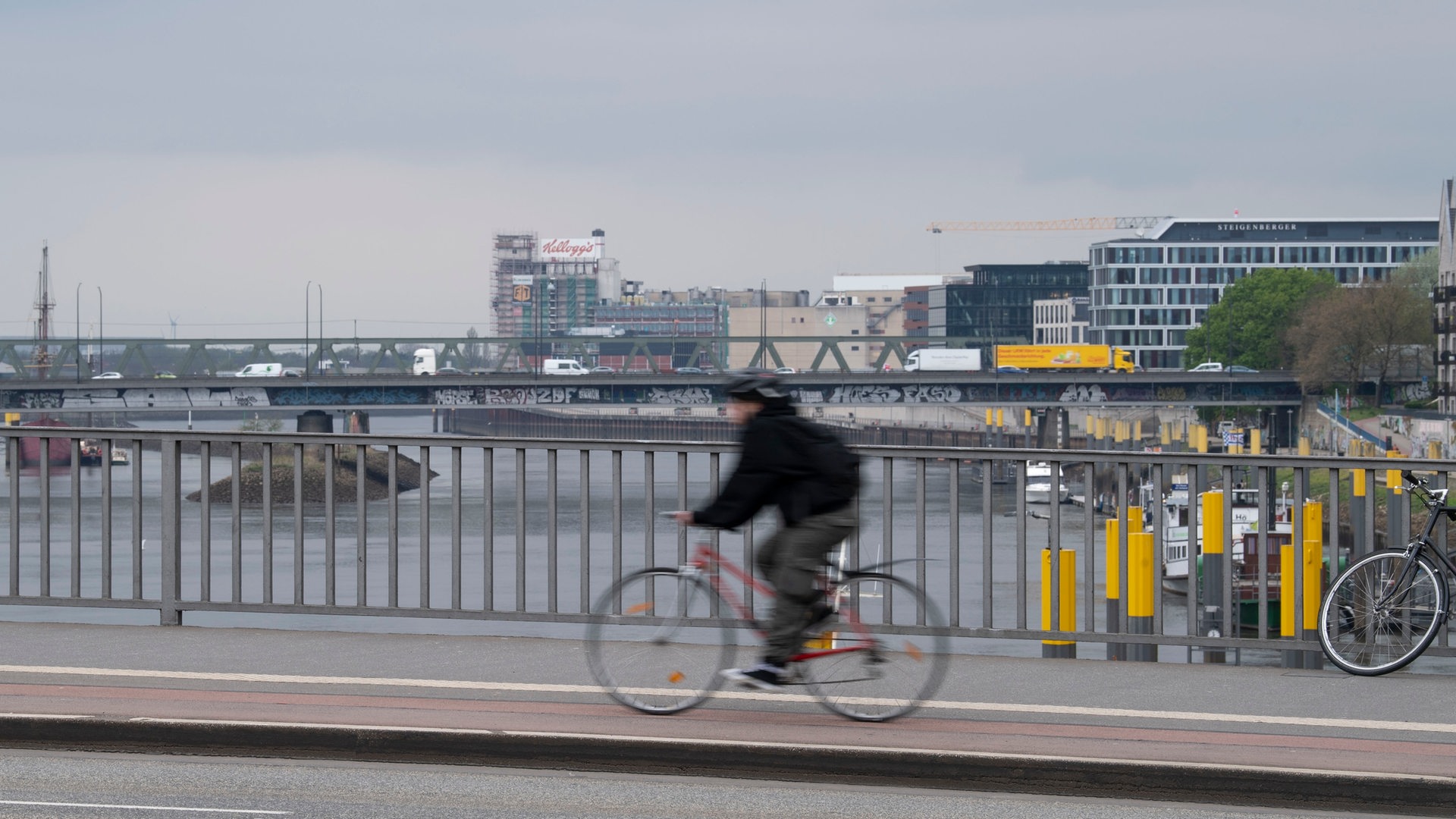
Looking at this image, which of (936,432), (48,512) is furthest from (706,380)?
(48,512)

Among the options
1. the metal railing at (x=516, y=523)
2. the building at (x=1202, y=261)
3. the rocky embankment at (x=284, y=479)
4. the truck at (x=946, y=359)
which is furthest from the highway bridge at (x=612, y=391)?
the metal railing at (x=516, y=523)

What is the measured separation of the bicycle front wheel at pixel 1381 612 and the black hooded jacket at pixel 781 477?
2.58m

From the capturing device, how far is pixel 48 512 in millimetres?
8141

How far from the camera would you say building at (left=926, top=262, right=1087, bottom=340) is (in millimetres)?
181500

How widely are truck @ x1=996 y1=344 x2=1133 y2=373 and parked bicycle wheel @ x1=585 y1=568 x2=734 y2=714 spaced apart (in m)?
114

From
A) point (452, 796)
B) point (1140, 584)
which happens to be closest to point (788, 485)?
point (452, 796)

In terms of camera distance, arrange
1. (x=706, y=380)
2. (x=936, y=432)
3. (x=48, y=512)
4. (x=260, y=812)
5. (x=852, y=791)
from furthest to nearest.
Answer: (x=936, y=432) → (x=706, y=380) → (x=48, y=512) → (x=852, y=791) → (x=260, y=812)

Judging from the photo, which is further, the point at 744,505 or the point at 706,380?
the point at 706,380

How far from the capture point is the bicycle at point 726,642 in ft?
20.0

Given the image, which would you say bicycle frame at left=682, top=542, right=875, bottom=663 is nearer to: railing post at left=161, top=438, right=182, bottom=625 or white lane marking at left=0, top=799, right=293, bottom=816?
white lane marking at left=0, top=799, right=293, bottom=816

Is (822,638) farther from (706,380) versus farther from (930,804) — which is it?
(706,380)

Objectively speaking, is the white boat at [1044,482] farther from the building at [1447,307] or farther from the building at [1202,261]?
the building at [1202,261]

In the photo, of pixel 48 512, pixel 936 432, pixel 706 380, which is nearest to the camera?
pixel 48 512

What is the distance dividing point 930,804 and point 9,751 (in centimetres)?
327
